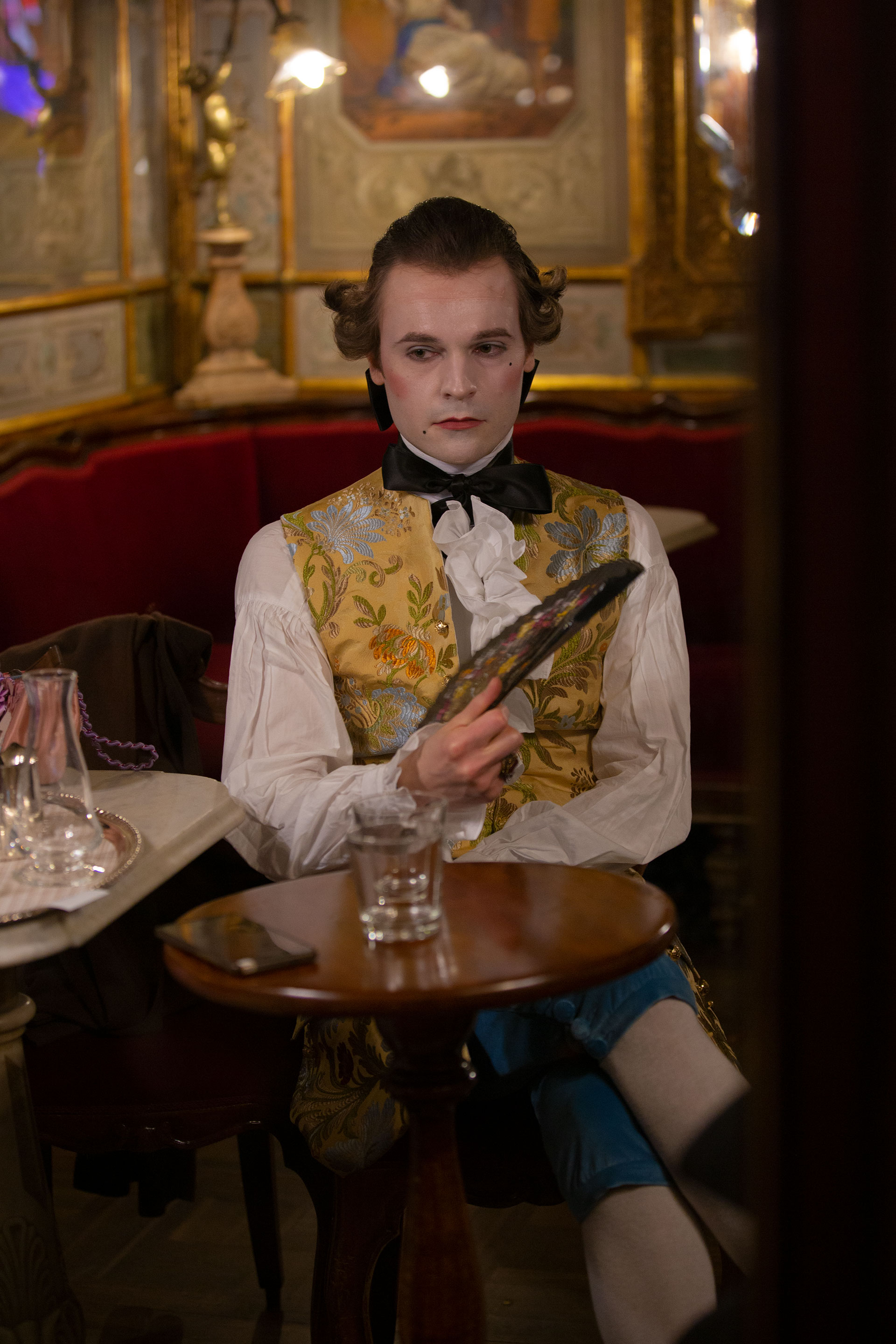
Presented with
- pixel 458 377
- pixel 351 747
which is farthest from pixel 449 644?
pixel 458 377

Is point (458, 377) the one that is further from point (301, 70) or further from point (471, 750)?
point (301, 70)

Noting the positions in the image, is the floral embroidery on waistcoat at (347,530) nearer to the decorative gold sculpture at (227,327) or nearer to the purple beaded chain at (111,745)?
the purple beaded chain at (111,745)

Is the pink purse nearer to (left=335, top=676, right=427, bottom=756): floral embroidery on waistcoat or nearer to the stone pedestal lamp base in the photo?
(left=335, top=676, right=427, bottom=756): floral embroidery on waistcoat

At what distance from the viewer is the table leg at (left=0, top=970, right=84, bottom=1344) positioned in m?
1.40

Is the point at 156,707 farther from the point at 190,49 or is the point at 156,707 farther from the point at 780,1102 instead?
the point at 190,49

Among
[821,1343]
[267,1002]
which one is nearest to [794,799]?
[821,1343]

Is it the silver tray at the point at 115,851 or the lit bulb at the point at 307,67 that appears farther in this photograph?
the lit bulb at the point at 307,67

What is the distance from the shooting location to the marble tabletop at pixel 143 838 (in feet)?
3.70

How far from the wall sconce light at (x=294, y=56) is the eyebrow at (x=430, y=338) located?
4.13 metres

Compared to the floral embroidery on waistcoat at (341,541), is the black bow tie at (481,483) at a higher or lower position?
higher

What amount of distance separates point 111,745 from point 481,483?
0.60 m

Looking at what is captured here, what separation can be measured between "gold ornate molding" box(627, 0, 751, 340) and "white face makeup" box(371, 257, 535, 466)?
4.93 m

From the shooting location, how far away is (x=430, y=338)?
1.61 m

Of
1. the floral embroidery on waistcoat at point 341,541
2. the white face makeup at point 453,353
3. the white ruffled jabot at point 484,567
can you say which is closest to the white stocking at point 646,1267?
the white ruffled jabot at point 484,567
